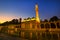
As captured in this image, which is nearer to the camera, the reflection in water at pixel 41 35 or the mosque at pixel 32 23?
the reflection in water at pixel 41 35

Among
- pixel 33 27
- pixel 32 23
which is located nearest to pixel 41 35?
pixel 33 27

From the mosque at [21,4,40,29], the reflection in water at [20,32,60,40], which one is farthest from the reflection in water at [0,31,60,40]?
the mosque at [21,4,40,29]

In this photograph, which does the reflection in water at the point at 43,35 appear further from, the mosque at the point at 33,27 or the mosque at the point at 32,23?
the mosque at the point at 32,23

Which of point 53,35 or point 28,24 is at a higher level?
point 28,24

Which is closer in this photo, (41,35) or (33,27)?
(41,35)

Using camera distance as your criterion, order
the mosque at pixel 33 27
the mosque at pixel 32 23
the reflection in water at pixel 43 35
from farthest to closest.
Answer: the mosque at pixel 32 23 < the mosque at pixel 33 27 < the reflection in water at pixel 43 35

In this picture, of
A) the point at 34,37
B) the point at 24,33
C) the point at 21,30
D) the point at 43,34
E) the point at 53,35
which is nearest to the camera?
the point at 53,35

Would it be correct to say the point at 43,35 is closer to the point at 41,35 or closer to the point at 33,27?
the point at 41,35

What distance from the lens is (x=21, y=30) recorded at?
59500 mm

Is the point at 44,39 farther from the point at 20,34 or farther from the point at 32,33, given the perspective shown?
the point at 20,34

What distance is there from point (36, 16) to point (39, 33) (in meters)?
14.4

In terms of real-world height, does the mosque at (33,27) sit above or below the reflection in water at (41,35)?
above

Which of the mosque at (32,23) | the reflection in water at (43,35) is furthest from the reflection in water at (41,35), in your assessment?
the mosque at (32,23)

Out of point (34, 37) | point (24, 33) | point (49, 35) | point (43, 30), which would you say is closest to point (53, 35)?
point (49, 35)
